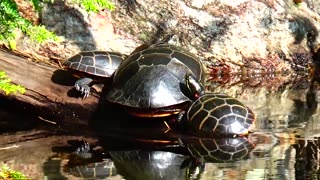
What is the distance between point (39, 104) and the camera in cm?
463

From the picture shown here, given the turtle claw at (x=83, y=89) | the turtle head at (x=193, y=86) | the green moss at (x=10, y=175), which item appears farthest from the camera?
the turtle claw at (x=83, y=89)

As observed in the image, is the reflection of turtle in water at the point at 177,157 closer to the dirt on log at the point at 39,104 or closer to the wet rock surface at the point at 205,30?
the dirt on log at the point at 39,104

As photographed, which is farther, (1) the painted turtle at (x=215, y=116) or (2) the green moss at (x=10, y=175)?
(1) the painted turtle at (x=215, y=116)

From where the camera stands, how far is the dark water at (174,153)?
327 cm

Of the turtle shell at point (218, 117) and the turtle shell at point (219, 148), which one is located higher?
the turtle shell at point (218, 117)

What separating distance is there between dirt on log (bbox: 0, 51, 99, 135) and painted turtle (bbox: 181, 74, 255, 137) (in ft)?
2.67

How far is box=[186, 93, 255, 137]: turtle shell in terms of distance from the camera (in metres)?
4.29

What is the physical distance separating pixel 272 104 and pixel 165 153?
2.23 metres

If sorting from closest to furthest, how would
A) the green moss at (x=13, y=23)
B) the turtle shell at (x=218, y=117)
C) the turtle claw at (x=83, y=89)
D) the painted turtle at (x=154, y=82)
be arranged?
the green moss at (x=13, y=23) < the turtle shell at (x=218, y=117) < the painted turtle at (x=154, y=82) < the turtle claw at (x=83, y=89)

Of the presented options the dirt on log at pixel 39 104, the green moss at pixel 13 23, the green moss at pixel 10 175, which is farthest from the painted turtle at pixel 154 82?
the green moss at pixel 10 175

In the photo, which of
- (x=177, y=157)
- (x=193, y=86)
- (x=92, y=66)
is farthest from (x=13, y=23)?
(x=92, y=66)

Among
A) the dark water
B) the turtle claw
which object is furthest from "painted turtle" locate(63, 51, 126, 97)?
the dark water

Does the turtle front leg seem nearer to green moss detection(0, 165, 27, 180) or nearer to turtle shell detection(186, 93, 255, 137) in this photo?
turtle shell detection(186, 93, 255, 137)

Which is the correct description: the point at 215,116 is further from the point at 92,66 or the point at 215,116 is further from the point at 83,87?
the point at 92,66
